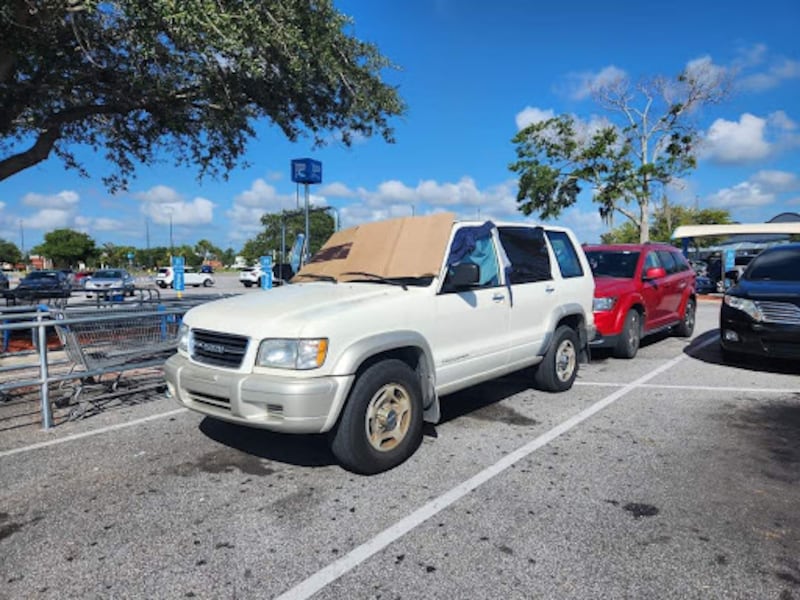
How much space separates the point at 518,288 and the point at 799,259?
16.6ft

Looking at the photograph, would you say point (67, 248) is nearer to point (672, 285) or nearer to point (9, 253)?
point (9, 253)

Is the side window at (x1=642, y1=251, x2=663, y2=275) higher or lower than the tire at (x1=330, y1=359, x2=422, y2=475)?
higher

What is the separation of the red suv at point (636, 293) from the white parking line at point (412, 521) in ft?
9.46

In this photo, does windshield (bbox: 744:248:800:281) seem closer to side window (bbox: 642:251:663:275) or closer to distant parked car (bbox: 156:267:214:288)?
side window (bbox: 642:251:663:275)

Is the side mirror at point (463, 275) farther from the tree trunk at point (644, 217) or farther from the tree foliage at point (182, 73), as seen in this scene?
the tree trunk at point (644, 217)

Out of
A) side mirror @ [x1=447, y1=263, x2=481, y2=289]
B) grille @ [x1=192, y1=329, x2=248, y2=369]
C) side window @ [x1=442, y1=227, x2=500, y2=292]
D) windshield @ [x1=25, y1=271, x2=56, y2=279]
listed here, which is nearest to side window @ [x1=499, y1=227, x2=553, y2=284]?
side window @ [x1=442, y1=227, x2=500, y2=292]

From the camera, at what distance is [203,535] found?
3.06 metres

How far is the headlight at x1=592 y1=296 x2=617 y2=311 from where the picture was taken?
781cm

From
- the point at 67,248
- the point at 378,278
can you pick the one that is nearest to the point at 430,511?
the point at 378,278

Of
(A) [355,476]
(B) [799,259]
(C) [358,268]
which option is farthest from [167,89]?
(B) [799,259]

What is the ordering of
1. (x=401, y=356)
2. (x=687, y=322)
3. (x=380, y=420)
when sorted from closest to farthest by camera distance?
(x=380, y=420) → (x=401, y=356) → (x=687, y=322)

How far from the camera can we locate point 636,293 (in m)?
8.20

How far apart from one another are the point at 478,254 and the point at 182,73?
21.2 feet

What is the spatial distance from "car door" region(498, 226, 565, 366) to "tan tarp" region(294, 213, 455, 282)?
2.83 feet
